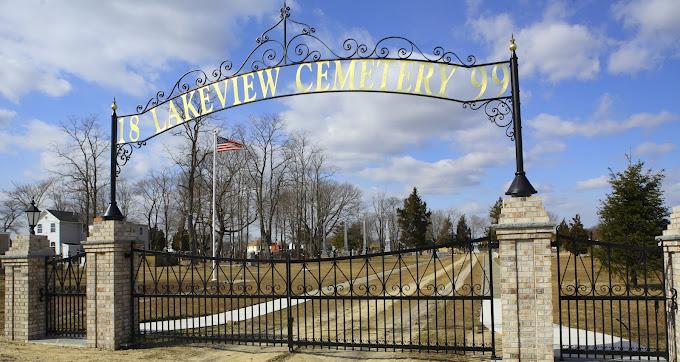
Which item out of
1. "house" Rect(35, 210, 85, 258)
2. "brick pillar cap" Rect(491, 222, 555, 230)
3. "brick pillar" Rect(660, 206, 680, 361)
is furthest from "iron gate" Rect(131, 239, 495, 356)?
"house" Rect(35, 210, 85, 258)

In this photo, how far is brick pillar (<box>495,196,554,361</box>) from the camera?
7203 mm

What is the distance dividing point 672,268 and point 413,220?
61473 mm

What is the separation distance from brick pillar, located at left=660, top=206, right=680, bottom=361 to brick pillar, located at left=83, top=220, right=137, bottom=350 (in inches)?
338

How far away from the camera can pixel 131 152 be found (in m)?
10.4

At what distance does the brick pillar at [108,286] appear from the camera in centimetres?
954

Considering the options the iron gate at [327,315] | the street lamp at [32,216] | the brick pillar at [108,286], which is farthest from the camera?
the street lamp at [32,216]

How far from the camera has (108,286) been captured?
31.4ft

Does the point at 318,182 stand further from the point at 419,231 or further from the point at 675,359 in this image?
the point at 675,359

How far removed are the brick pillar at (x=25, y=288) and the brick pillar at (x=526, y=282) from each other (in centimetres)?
880

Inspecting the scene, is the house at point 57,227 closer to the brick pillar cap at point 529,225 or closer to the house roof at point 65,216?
the house roof at point 65,216

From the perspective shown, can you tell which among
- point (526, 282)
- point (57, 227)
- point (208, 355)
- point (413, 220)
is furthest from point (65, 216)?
point (526, 282)

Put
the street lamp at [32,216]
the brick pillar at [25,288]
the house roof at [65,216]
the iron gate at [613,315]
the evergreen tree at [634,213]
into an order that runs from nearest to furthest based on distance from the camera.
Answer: the iron gate at [613,315]
the brick pillar at [25,288]
the street lamp at [32,216]
the evergreen tree at [634,213]
the house roof at [65,216]

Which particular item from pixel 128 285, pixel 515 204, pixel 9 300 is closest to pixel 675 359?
pixel 515 204

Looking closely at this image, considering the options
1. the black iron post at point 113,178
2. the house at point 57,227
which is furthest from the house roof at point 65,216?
the black iron post at point 113,178
